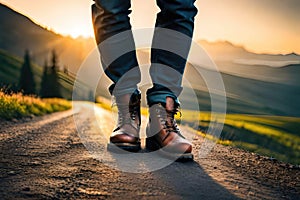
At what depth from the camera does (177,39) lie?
221 centimetres

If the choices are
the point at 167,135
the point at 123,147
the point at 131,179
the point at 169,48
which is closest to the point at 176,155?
the point at 167,135

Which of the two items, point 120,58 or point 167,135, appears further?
point 120,58

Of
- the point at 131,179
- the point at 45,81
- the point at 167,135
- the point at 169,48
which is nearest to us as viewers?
the point at 131,179

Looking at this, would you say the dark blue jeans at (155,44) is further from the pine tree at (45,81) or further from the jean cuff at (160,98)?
the pine tree at (45,81)

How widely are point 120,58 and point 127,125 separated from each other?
0.48m

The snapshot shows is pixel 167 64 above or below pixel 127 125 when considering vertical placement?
above

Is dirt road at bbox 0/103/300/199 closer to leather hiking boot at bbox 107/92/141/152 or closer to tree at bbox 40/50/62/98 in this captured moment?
leather hiking boot at bbox 107/92/141/152

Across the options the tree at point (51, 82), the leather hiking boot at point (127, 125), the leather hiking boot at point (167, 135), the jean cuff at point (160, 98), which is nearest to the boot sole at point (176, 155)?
the leather hiking boot at point (167, 135)

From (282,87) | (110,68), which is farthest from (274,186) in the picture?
(282,87)

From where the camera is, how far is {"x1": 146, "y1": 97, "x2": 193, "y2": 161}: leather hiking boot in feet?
6.46

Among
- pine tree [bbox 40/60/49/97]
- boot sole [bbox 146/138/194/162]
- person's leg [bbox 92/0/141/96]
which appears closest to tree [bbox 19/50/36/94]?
pine tree [bbox 40/60/49/97]

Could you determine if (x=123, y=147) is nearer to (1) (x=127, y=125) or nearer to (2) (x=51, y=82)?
(1) (x=127, y=125)

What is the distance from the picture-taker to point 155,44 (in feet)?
7.54

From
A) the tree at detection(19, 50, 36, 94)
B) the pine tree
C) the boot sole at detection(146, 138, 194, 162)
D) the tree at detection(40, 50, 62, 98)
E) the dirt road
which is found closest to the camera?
the dirt road
